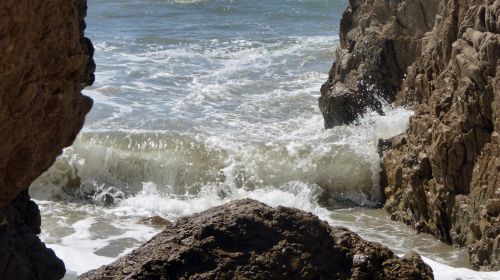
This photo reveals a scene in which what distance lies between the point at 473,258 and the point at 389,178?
7.74 feet

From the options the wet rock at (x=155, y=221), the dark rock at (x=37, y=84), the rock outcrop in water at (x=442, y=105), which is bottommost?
the wet rock at (x=155, y=221)

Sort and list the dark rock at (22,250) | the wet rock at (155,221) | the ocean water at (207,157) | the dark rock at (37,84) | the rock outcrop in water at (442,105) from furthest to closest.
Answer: the wet rock at (155,221) < the ocean water at (207,157) < the rock outcrop in water at (442,105) < the dark rock at (22,250) < the dark rock at (37,84)

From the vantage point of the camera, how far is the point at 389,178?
10234 mm

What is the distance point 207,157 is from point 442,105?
12.7ft

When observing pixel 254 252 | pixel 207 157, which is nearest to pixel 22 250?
pixel 254 252

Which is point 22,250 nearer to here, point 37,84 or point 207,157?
point 37,84

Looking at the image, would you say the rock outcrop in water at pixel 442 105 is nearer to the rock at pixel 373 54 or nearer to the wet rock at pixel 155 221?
the rock at pixel 373 54

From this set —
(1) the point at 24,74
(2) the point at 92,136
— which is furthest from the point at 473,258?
(2) the point at 92,136

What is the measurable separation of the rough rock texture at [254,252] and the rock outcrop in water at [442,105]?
3.64 m

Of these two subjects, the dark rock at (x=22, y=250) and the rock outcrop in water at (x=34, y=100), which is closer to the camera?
the rock outcrop in water at (x=34, y=100)

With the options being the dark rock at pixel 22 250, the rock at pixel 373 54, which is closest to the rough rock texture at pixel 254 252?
the dark rock at pixel 22 250

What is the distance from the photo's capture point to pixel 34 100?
4176mm

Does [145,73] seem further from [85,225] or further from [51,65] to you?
[51,65]

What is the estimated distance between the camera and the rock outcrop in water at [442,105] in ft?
26.1
